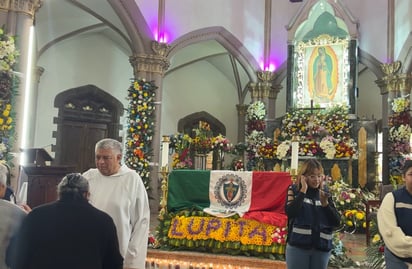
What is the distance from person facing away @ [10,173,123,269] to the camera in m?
2.02

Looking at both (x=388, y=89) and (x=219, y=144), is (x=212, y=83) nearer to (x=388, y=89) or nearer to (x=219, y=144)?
(x=388, y=89)

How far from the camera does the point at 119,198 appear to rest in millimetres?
2943

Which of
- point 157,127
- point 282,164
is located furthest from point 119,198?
point 282,164

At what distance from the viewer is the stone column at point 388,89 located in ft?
36.9

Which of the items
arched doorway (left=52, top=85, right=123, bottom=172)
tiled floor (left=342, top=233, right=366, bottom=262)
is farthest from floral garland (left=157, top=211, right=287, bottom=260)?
arched doorway (left=52, top=85, right=123, bottom=172)

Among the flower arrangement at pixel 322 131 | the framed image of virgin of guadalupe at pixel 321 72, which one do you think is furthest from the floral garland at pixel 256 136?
the framed image of virgin of guadalupe at pixel 321 72

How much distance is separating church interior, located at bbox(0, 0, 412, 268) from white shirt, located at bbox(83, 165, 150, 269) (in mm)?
3960

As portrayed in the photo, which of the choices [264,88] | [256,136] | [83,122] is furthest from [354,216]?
[83,122]

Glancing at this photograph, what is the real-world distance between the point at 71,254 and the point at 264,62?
11.9 meters

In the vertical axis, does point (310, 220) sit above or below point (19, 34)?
below

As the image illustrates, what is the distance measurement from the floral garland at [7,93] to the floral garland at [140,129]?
361 centimetres

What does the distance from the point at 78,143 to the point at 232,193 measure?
26.9 feet

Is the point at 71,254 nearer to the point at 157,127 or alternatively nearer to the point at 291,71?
the point at 157,127

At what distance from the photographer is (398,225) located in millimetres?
2971
